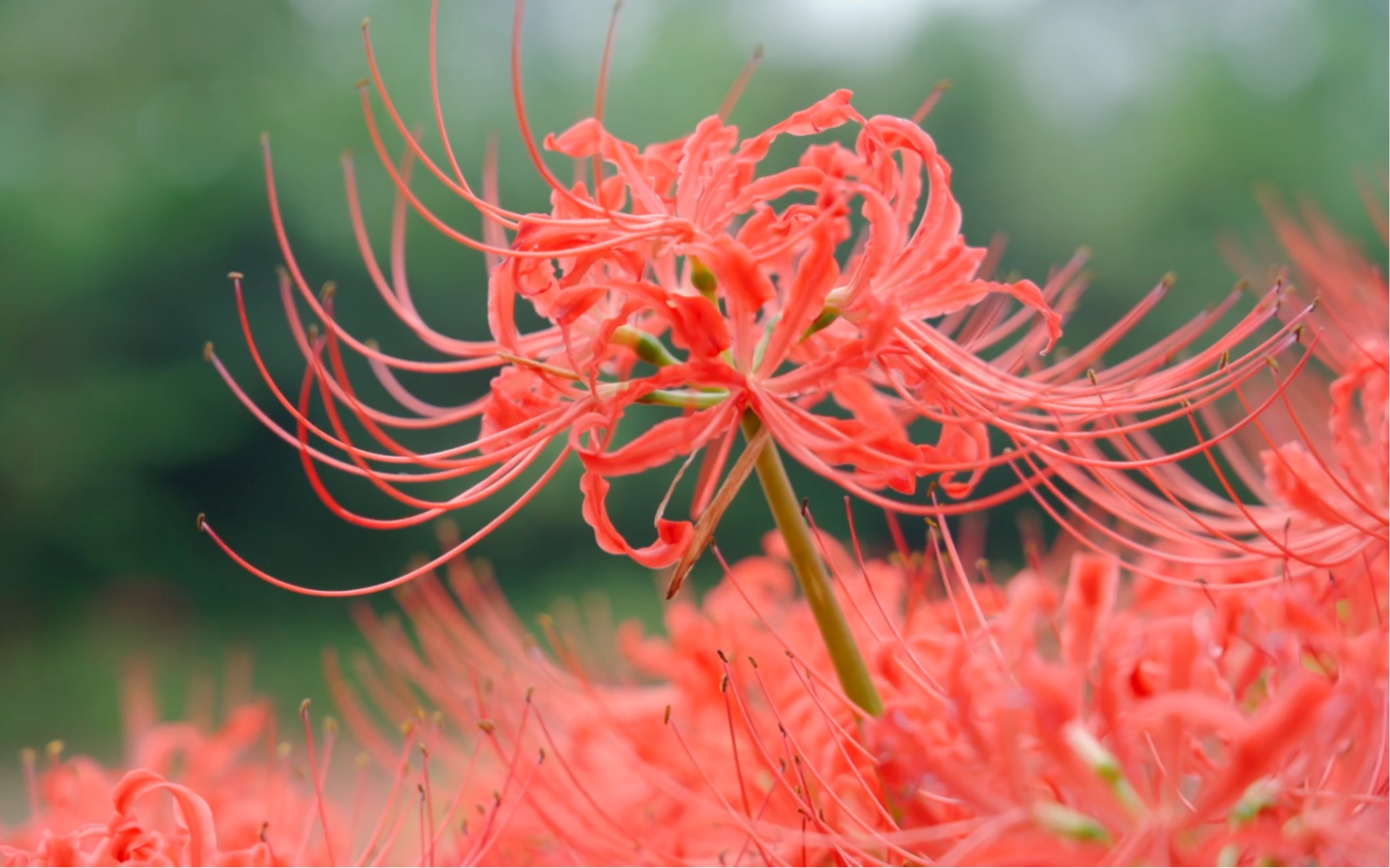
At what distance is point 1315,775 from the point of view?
11.3 inches

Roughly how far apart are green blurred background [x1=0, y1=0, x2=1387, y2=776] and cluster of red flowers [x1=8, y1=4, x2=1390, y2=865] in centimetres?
201

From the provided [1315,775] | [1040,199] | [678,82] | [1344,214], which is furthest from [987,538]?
[1315,775]

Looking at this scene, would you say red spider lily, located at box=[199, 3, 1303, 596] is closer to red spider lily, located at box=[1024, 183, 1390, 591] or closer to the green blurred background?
red spider lily, located at box=[1024, 183, 1390, 591]

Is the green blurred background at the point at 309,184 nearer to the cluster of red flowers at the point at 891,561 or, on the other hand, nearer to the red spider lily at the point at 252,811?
the red spider lily at the point at 252,811

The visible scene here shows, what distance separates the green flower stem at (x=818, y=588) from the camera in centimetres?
34

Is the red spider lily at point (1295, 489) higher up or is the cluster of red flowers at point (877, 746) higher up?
the red spider lily at point (1295, 489)

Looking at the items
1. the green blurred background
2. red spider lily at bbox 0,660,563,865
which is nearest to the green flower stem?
red spider lily at bbox 0,660,563,865

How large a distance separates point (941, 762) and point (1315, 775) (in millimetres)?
110

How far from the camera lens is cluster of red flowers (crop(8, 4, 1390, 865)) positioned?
0.85 ft

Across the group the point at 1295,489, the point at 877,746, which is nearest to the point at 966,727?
the point at 877,746

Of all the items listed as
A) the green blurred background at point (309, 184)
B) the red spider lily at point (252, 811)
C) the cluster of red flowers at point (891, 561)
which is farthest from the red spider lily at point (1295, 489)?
the green blurred background at point (309, 184)

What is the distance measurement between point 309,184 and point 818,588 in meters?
2.50

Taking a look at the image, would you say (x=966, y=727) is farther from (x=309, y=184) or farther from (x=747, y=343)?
(x=309, y=184)

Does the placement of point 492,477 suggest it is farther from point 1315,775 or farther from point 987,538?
point 987,538
